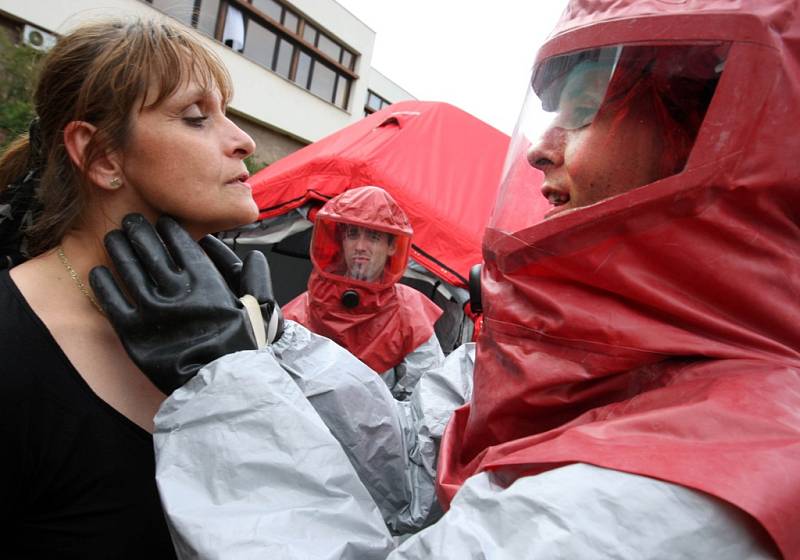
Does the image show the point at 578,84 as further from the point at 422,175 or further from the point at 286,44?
the point at 286,44

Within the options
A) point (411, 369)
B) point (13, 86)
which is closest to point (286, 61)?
point (13, 86)

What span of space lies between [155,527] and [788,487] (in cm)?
106

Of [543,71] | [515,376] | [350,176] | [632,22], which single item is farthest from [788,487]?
[350,176]

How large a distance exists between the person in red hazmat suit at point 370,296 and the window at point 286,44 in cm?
961

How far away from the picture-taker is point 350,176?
553cm

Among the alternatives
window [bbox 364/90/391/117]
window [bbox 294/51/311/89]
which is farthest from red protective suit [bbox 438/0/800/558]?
window [bbox 364/90/391/117]

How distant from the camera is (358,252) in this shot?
354 centimetres

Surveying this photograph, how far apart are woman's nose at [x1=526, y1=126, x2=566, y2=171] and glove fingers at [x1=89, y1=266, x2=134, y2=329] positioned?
0.85 metres

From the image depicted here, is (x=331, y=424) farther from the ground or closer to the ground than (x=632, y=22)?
closer to the ground

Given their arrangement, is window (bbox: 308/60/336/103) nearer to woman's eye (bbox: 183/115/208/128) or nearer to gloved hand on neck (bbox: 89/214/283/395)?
woman's eye (bbox: 183/115/208/128)

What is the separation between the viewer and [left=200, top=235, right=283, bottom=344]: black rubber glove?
1316 mm

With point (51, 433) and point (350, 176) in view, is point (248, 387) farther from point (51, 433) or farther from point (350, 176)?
point (350, 176)

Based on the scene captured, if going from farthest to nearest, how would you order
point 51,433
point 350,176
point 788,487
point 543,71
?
point 350,176
point 543,71
point 51,433
point 788,487

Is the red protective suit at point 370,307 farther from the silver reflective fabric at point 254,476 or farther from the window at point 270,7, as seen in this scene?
the window at point 270,7
